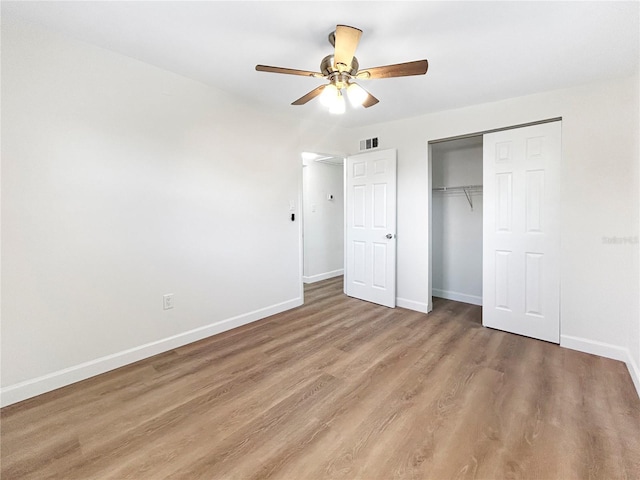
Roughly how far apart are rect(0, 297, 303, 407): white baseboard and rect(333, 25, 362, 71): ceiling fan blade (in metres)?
2.60

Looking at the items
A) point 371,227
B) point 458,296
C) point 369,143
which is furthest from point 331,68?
point 458,296

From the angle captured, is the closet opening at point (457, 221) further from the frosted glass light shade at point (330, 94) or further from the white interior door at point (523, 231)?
the frosted glass light shade at point (330, 94)

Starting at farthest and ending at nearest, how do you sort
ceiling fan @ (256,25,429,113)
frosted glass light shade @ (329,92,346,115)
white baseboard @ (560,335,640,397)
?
white baseboard @ (560,335,640,397) → frosted glass light shade @ (329,92,346,115) → ceiling fan @ (256,25,429,113)

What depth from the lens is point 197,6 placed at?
1742 millimetres

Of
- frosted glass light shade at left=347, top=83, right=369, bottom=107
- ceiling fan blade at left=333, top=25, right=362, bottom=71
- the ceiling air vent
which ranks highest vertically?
the ceiling air vent

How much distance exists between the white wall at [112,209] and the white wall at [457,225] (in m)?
2.65

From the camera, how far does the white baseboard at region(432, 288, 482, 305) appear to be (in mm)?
4191

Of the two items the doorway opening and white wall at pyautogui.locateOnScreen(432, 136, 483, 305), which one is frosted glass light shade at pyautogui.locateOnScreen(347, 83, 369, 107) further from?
the doorway opening

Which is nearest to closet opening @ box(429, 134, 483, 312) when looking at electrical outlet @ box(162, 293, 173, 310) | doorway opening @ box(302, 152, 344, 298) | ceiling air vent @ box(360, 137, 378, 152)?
ceiling air vent @ box(360, 137, 378, 152)

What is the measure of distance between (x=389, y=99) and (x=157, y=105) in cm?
221

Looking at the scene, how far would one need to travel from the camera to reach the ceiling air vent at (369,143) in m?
4.12

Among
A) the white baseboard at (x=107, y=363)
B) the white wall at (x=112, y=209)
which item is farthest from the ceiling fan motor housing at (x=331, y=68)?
the white baseboard at (x=107, y=363)

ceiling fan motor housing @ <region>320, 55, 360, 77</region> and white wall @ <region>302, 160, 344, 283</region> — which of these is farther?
white wall @ <region>302, 160, 344, 283</region>

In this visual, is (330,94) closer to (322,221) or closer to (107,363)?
(107,363)
